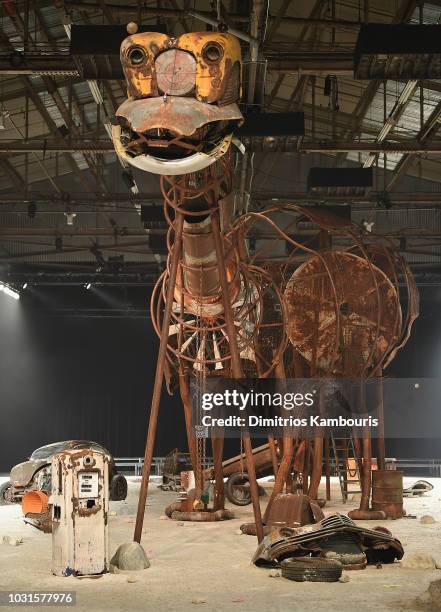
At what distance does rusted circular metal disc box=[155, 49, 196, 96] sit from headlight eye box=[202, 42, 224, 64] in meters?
0.10

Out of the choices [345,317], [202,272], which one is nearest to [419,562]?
[202,272]

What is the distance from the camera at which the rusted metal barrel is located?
38.7 ft

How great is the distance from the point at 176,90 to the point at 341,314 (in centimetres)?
563

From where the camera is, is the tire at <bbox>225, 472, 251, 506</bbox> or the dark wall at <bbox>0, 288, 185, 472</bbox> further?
the dark wall at <bbox>0, 288, 185, 472</bbox>

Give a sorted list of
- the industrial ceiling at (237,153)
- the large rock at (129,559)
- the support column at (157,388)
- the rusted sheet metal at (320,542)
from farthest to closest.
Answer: the industrial ceiling at (237,153)
the support column at (157,388)
the large rock at (129,559)
the rusted sheet metal at (320,542)

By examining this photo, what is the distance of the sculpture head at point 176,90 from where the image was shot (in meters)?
6.76

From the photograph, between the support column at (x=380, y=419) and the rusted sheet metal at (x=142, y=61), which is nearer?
the rusted sheet metal at (x=142, y=61)

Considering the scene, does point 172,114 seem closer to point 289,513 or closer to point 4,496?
point 289,513

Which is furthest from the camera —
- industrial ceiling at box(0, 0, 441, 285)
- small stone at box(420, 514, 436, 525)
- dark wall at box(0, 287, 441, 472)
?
dark wall at box(0, 287, 441, 472)

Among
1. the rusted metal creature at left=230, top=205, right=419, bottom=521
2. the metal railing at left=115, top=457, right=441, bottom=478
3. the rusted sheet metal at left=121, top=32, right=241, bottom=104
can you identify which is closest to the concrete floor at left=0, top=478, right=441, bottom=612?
the rusted metal creature at left=230, top=205, right=419, bottom=521

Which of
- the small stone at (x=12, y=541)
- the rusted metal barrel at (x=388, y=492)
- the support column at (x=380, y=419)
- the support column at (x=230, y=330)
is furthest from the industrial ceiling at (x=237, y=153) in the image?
the small stone at (x=12, y=541)

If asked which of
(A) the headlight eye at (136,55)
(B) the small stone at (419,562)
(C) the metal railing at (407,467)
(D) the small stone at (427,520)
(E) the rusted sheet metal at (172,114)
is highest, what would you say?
(A) the headlight eye at (136,55)

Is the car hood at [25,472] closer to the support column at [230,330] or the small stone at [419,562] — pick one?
the support column at [230,330]

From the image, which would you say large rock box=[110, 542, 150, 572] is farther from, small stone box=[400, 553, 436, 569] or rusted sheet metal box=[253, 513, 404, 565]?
small stone box=[400, 553, 436, 569]
